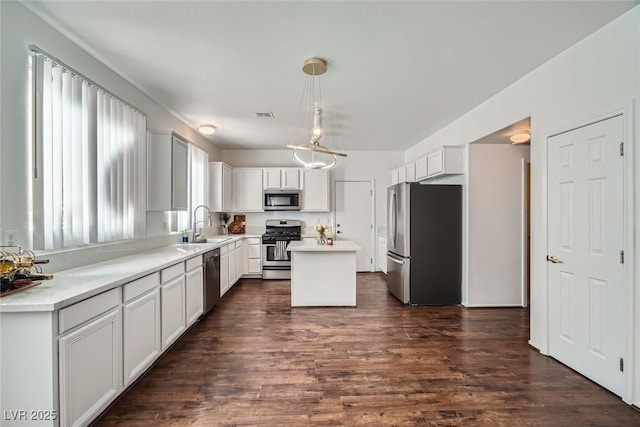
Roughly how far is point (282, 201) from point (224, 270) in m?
1.98

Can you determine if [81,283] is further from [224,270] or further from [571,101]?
[571,101]

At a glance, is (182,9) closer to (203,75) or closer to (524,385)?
(203,75)

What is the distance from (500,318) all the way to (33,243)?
4654mm

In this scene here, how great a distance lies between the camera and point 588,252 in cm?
234

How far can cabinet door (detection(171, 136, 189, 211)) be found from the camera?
350 centimetres

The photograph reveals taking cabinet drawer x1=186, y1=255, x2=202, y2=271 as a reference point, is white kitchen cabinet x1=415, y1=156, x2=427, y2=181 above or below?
above

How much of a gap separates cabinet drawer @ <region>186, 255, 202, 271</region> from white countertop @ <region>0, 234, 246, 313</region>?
321 mm

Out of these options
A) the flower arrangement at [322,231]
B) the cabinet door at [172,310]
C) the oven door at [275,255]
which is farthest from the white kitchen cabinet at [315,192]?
the cabinet door at [172,310]

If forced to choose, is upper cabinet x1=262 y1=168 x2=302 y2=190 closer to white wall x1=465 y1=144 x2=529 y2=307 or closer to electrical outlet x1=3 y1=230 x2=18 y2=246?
white wall x1=465 y1=144 x2=529 y2=307

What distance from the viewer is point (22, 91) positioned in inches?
74.9

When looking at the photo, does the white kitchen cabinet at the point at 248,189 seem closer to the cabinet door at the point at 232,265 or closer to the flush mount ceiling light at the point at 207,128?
the cabinet door at the point at 232,265

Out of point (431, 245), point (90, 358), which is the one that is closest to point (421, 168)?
point (431, 245)

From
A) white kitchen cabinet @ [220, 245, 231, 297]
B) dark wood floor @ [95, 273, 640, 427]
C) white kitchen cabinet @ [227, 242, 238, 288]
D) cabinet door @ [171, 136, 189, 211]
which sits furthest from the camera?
white kitchen cabinet @ [227, 242, 238, 288]

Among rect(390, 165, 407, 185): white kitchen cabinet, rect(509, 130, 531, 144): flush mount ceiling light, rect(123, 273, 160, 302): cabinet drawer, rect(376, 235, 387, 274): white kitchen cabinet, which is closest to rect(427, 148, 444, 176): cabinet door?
rect(509, 130, 531, 144): flush mount ceiling light
